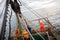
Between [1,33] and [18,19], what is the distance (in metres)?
2.58

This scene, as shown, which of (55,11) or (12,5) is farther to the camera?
(55,11)

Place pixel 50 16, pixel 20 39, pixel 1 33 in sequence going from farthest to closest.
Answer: pixel 50 16 → pixel 20 39 → pixel 1 33

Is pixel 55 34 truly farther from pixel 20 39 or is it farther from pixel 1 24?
pixel 1 24

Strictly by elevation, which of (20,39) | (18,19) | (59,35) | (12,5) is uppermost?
(12,5)

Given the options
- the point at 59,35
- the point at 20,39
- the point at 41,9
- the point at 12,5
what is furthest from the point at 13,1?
the point at 41,9

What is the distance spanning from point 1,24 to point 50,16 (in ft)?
68.8

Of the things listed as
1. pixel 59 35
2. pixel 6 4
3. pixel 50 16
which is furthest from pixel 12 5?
pixel 50 16

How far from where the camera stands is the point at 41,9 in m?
23.7

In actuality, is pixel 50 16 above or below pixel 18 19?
below

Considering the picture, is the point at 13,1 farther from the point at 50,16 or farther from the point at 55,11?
the point at 50,16

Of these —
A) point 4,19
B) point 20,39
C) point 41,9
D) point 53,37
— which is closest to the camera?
point 4,19

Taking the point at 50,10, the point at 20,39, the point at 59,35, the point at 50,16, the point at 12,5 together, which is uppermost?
the point at 12,5

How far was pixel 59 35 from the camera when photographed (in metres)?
11.5

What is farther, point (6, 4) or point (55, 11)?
point (55, 11)
